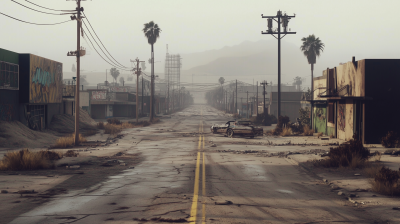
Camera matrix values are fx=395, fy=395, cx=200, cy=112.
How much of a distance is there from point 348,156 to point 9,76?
25710 millimetres

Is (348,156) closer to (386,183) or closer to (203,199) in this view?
(386,183)

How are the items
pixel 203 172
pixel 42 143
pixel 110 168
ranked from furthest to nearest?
pixel 42 143 < pixel 110 168 < pixel 203 172

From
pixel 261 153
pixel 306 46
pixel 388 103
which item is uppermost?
pixel 306 46

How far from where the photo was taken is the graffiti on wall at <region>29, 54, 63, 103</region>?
34.4m

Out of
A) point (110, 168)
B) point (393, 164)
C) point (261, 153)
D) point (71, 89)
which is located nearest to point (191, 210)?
point (110, 168)

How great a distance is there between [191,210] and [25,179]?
757 cm

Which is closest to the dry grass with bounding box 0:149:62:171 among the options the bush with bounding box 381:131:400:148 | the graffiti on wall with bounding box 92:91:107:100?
the bush with bounding box 381:131:400:148

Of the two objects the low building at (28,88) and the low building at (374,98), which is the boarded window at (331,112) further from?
the low building at (28,88)

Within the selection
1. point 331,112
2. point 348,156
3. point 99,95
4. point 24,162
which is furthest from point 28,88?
point 99,95

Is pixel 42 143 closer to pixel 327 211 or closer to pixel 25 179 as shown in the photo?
pixel 25 179

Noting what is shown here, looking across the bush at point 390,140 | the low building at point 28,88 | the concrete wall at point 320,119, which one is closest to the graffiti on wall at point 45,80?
the low building at point 28,88

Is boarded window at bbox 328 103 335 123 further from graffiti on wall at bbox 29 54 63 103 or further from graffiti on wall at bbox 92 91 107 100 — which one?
graffiti on wall at bbox 92 91 107 100

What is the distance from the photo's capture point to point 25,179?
1400 cm

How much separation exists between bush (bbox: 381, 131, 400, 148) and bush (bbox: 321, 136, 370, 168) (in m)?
8.22
